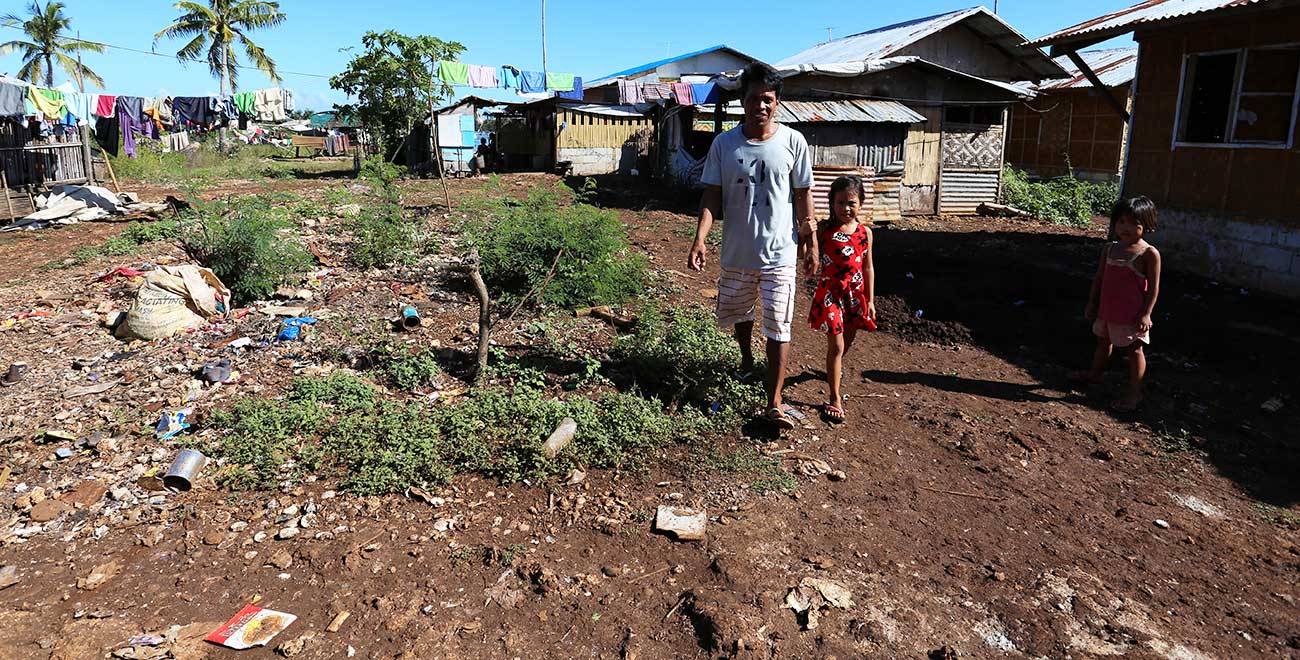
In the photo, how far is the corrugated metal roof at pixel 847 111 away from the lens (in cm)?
1221

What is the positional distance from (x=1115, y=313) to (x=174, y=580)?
16.2 ft

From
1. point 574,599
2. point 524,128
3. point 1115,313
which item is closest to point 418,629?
point 574,599

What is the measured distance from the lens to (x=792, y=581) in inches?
A: 105

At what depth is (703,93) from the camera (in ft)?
48.1

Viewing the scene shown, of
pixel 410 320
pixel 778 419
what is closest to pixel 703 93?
pixel 410 320

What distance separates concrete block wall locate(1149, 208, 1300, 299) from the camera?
24.5 feet

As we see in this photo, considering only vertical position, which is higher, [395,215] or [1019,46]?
[1019,46]

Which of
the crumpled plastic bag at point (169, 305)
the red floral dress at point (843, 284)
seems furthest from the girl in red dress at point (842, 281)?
the crumpled plastic bag at point (169, 305)

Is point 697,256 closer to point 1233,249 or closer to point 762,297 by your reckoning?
point 762,297

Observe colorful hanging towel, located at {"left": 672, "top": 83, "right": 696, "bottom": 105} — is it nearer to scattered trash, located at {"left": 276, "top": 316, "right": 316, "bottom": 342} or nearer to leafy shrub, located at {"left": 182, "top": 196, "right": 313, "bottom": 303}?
leafy shrub, located at {"left": 182, "top": 196, "right": 313, "bottom": 303}

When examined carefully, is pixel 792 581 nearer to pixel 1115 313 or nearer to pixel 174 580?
pixel 174 580

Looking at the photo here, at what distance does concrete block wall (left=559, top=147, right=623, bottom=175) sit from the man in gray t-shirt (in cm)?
1817

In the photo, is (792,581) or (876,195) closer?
(792,581)

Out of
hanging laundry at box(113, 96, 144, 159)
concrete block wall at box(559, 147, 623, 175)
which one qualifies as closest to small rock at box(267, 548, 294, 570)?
concrete block wall at box(559, 147, 623, 175)
